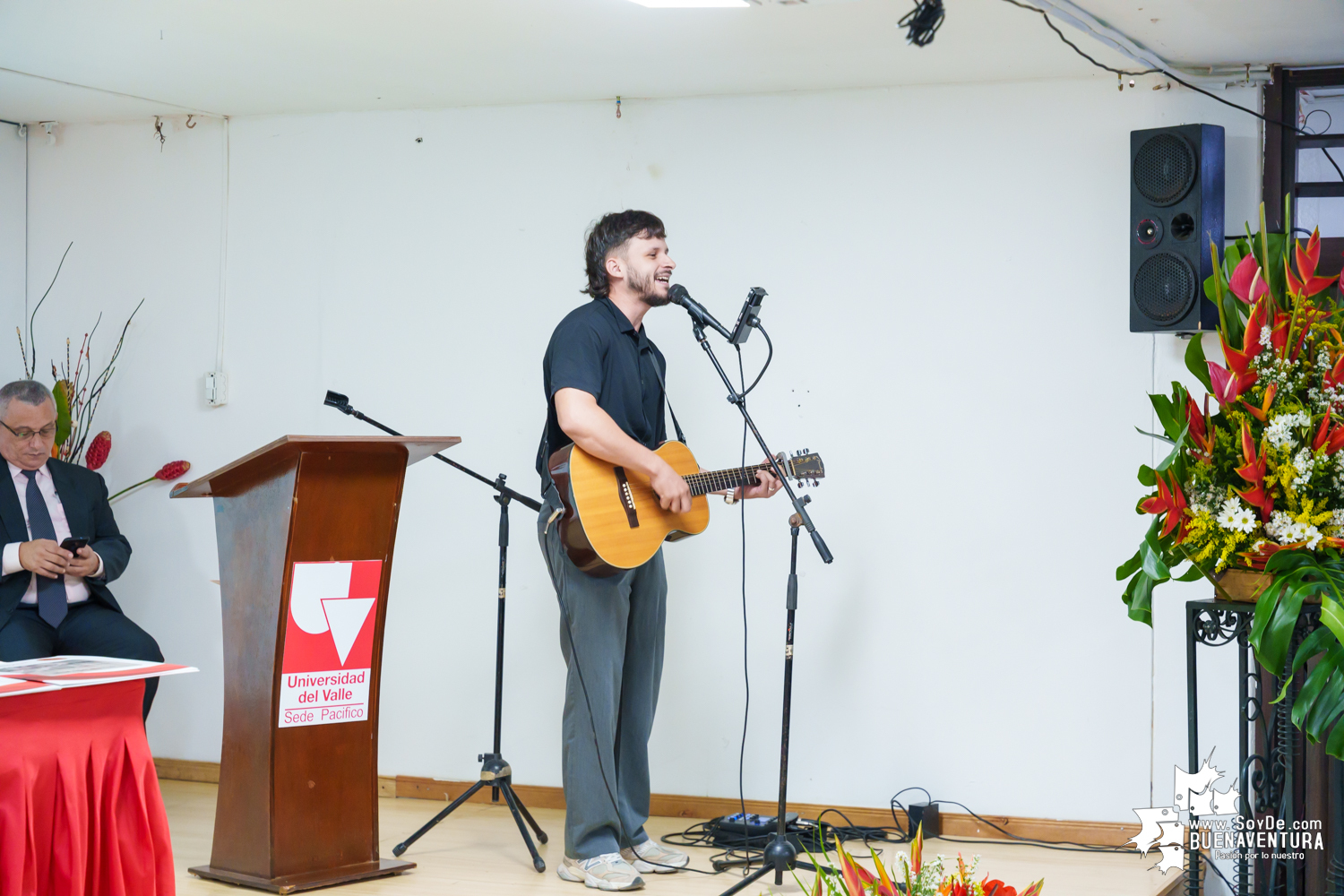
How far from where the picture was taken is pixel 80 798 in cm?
223

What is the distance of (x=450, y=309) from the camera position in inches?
168

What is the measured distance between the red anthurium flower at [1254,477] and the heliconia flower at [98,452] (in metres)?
3.79

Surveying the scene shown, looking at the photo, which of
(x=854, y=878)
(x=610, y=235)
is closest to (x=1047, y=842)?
(x=610, y=235)

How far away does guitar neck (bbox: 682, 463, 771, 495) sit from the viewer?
3.09 metres

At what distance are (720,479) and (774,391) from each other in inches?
37.7

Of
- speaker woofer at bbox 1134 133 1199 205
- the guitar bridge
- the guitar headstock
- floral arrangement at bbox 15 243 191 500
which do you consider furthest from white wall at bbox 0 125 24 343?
speaker woofer at bbox 1134 133 1199 205

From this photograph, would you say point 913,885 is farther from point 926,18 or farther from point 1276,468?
point 926,18

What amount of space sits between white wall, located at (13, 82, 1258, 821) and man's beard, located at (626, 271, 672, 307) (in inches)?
31.9

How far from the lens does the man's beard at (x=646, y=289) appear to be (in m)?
3.23

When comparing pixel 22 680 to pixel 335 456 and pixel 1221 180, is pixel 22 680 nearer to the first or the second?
pixel 335 456

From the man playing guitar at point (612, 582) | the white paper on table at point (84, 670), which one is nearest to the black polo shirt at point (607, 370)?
the man playing guitar at point (612, 582)

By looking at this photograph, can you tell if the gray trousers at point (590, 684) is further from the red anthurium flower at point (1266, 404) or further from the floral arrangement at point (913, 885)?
the floral arrangement at point (913, 885)

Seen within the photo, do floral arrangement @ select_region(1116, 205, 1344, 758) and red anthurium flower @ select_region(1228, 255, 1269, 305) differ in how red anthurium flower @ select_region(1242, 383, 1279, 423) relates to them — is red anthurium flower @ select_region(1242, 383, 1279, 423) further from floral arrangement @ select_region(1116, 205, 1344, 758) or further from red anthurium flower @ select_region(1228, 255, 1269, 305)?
red anthurium flower @ select_region(1228, 255, 1269, 305)

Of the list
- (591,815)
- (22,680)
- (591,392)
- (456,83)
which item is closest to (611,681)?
(591,815)
